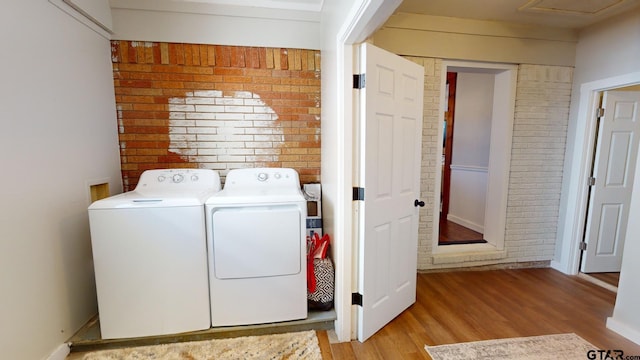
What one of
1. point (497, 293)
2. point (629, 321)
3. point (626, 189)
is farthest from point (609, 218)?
point (497, 293)

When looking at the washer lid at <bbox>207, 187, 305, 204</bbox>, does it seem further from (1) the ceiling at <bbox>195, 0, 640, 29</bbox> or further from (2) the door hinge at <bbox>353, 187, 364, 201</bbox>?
(1) the ceiling at <bbox>195, 0, 640, 29</bbox>

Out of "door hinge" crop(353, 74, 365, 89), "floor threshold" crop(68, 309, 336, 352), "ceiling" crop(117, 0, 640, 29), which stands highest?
"ceiling" crop(117, 0, 640, 29)

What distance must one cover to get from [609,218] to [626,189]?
1.11 ft

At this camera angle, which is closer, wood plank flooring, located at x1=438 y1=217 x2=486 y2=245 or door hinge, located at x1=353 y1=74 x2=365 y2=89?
door hinge, located at x1=353 y1=74 x2=365 y2=89

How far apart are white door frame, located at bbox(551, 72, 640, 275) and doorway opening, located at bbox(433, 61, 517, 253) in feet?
2.13

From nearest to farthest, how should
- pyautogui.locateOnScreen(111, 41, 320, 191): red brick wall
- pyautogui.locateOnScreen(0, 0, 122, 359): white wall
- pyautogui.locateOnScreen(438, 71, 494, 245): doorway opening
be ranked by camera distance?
pyautogui.locateOnScreen(0, 0, 122, 359): white wall < pyautogui.locateOnScreen(111, 41, 320, 191): red brick wall < pyautogui.locateOnScreen(438, 71, 494, 245): doorway opening

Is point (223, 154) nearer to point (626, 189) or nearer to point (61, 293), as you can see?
point (61, 293)

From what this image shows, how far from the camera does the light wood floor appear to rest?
1.87m

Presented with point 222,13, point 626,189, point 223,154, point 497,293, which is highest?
point 222,13

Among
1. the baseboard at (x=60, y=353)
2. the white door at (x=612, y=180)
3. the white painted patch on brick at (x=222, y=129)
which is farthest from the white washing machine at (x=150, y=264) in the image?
the white door at (x=612, y=180)

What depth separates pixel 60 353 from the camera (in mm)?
1718

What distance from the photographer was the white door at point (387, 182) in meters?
1.77

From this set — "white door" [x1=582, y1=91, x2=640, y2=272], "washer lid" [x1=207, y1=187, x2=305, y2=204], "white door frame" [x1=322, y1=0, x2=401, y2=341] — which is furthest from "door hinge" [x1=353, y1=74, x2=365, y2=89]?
"white door" [x1=582, y1=91, x2=640, y2=272]

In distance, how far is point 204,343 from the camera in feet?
6.16
